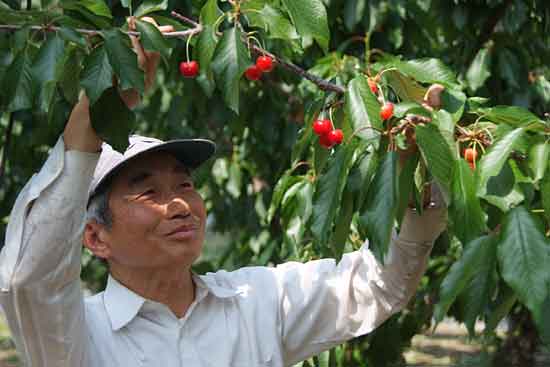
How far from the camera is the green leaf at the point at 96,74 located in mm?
1790

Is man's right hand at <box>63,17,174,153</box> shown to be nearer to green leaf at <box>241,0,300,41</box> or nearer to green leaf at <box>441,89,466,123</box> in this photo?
green leaf at <box>241,0,300,41</box>

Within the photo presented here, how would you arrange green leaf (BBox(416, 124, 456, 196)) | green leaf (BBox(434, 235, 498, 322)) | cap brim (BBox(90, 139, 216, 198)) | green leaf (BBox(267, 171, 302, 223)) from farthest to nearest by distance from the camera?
green leaf (BBox(267, 171, 302, 223)) < cap brim (BBox(90, 139, 216, 198)) < green leaf (BBox(416, 124, 456, 196)) < green leaf (BBox(434, 235, 498, 322))

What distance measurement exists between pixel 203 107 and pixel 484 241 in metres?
2.55

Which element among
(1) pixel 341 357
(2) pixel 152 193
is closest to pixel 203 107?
(1) pixel 341 357

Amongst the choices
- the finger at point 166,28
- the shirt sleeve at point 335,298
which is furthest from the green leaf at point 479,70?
the finger at point 166,28

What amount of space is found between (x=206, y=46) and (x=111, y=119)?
16.6 inches

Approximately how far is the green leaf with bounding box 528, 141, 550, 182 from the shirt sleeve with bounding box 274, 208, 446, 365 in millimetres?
544

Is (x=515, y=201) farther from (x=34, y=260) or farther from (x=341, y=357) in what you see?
(x=341, y=357)

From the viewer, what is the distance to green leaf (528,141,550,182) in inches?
69.9

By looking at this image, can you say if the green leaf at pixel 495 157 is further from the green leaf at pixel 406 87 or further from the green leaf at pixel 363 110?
the green leaf at pixel 406 87

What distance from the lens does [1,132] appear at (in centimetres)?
479

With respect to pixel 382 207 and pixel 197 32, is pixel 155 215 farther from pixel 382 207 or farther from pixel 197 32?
pixel 382 207

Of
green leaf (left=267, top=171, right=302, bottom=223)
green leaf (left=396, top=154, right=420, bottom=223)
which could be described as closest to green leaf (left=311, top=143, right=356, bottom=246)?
green leaf (left=396, top=154, right=420, bottom=223)

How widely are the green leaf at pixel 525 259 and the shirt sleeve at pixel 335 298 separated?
0.61 m
